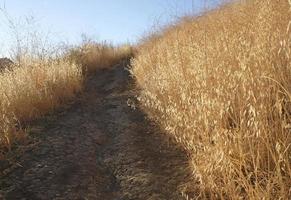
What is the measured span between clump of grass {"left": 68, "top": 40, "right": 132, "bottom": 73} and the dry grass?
520cm

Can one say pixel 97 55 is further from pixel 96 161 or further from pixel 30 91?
pixel 96 161

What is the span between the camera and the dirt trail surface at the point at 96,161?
3279 millimetres

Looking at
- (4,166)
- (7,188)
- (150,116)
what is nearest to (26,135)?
(4,166)

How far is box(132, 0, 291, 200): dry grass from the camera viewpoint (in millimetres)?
2496

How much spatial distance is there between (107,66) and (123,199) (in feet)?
25.4

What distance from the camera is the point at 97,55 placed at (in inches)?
427

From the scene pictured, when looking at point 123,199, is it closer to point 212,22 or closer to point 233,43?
point 233,43

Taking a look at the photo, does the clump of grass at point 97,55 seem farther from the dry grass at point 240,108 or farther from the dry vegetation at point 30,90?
the dry grass at point 240,108

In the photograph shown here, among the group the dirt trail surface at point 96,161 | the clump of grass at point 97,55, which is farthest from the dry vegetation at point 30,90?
the clump of grass at point 97,55

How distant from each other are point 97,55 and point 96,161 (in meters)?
7.12

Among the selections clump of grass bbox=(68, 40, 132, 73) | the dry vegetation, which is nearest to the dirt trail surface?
the dry vegetation

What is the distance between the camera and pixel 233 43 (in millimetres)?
3555

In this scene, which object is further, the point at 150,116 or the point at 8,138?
the point at 150,116

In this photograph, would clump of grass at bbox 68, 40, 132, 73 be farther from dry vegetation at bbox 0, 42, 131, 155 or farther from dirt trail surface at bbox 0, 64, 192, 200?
dirt trail surface at bbox 0, 64, 192, 200
